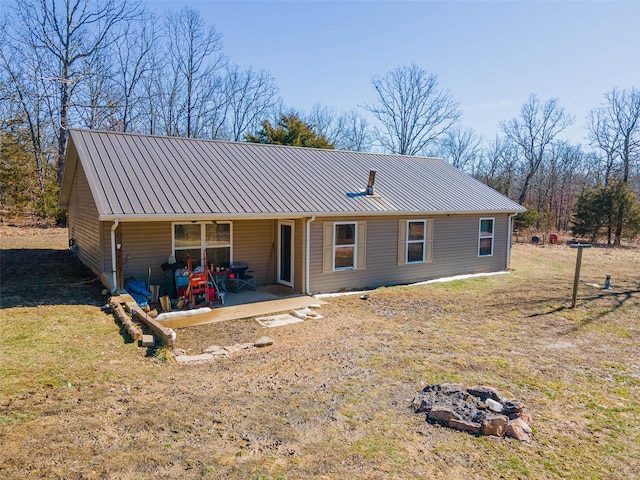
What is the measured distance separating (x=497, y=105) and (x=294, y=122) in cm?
2186

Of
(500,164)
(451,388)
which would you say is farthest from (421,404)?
(500,164)

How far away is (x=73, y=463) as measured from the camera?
3.55 meters

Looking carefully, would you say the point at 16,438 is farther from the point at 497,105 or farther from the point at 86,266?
the point at 497,105

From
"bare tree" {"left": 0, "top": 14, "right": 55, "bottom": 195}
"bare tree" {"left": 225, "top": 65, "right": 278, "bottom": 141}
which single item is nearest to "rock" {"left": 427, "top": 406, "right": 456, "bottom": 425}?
"bare tree" {"left": 0, "top": 14, "right": 55, "bottom": 195}

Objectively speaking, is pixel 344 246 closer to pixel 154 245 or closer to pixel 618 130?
pixel 154 245

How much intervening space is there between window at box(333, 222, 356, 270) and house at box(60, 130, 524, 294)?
0.03 metres

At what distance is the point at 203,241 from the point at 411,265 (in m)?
6.23

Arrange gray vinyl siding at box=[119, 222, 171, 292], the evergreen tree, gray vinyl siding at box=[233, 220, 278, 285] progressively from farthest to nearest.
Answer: the evergreen tree < gray vinyl siding at box=[233, 220, 278, 285] < gray vinyl siding at box=[119, 222, 171, 292]

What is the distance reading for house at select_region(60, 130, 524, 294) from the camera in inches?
384

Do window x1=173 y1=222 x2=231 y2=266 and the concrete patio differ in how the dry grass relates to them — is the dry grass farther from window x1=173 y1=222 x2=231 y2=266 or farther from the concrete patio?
window x1=173 y1=222 x2=231 y2=266

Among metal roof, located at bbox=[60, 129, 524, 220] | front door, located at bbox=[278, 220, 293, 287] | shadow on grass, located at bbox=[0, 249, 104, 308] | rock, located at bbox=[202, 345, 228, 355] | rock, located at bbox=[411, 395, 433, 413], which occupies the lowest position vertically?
rock, located at bbox=[202, 345, 228, 355]

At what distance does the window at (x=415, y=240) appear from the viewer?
1315 cm

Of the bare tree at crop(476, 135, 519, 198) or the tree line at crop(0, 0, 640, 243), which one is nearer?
the tree line at crop(0, 0, 640, 243)

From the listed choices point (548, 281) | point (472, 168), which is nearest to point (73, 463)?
point (548, 281)
